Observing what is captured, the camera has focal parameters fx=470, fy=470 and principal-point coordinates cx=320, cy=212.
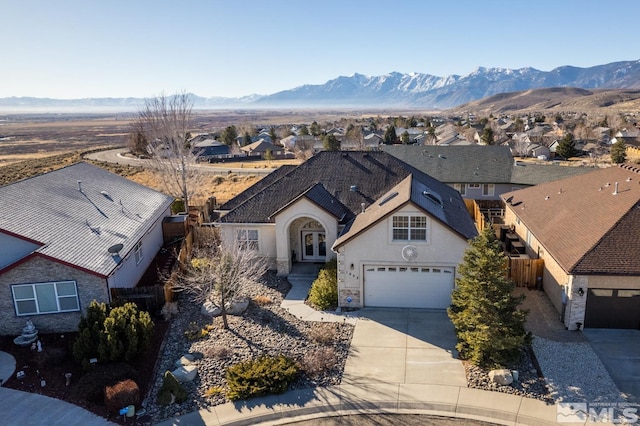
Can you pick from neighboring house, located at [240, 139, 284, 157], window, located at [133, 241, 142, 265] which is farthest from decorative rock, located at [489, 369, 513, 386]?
neighboring house, located at [240, 139, 284, 157]

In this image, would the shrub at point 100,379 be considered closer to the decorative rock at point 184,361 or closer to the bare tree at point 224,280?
the decorative rock at point 184,361

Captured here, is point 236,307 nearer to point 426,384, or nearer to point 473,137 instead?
point 426,384

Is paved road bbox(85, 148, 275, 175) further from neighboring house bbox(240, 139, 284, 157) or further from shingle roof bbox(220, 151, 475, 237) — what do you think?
shingle roof bbox(220, 151, 475, 237)

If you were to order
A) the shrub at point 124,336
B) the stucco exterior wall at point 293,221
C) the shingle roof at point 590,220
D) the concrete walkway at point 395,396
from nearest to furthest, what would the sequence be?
1. the concrete walkway at point 395,396
2. the shrub at point 124,336
3. the shingle roof at point 590,220
4. the stucco exterior wall at point 293,221

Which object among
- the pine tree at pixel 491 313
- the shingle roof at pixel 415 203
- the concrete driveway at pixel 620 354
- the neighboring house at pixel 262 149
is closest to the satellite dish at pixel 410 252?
the shingle roof at pixel 415 203

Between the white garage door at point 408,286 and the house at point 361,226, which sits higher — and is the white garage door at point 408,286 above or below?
below

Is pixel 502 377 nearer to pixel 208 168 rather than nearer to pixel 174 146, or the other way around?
pixel 174 146

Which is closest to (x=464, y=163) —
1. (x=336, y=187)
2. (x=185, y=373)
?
(x=336, y=187)
